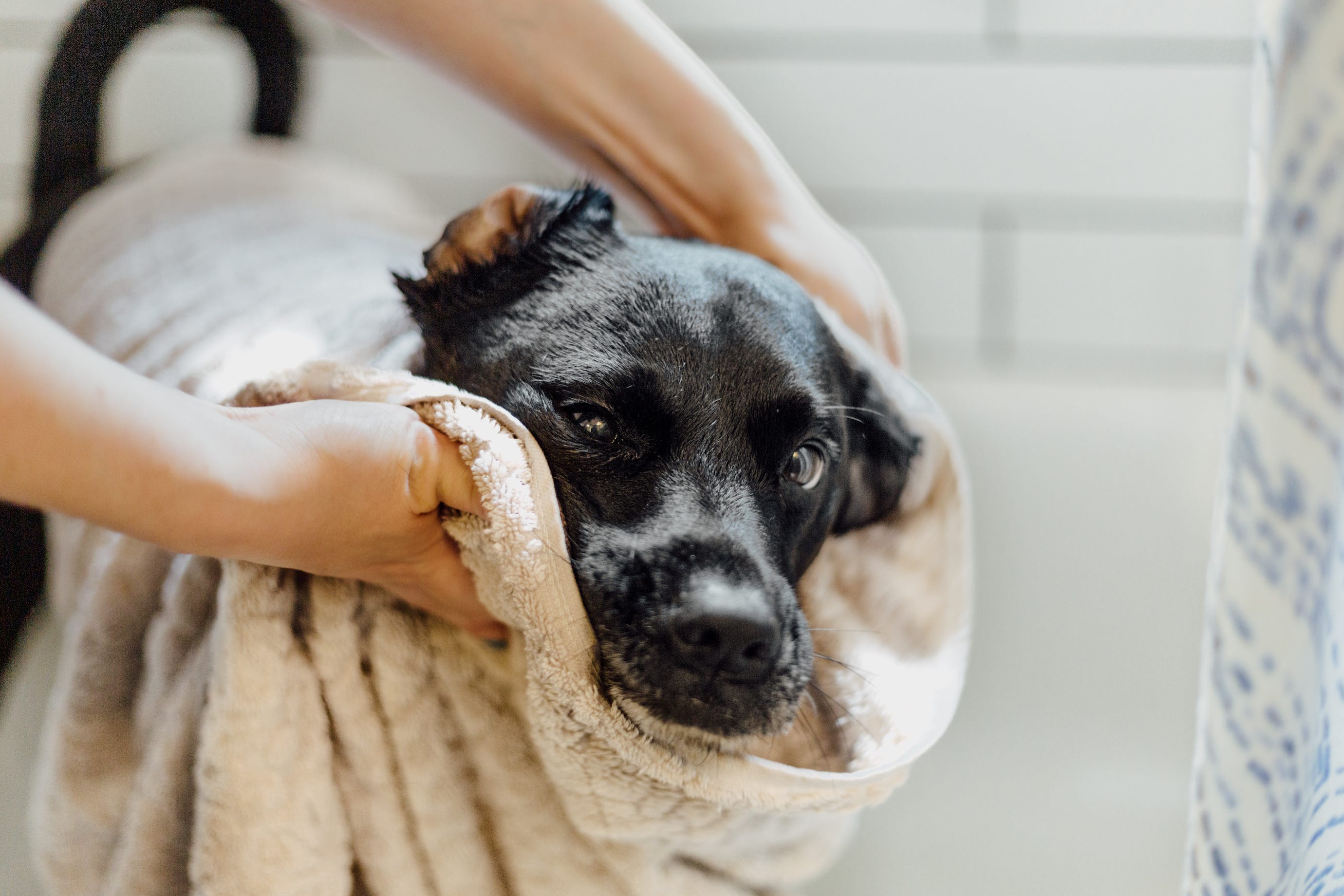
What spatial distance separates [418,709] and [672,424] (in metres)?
0.22

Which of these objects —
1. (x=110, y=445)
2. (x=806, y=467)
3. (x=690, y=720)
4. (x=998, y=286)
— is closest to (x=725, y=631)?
(x=690, y=720)

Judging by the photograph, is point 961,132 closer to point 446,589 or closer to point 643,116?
point 643,116

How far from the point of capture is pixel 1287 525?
39 centimetres

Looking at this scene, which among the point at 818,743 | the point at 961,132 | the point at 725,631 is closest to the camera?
the point at 725,631

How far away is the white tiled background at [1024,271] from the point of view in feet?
3.45

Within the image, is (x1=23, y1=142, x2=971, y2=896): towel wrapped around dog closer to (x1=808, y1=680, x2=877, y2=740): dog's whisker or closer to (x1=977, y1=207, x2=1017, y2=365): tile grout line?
(x1=808, y1=680, x2=877, y2=740): dog's whisker

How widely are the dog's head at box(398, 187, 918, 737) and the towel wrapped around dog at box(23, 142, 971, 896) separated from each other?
0.08ft

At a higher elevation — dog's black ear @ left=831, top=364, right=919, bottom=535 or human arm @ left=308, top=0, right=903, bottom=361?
human arm @ left=308, top=0, right=903, bottom=361

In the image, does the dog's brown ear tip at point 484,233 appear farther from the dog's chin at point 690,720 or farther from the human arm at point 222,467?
the dog's chin at point 690,720

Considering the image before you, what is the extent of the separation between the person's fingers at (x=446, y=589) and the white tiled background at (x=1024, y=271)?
0.71 meters

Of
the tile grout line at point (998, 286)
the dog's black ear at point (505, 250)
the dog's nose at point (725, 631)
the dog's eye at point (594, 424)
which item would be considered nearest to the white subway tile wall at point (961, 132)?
the tile grout line at point (998, 286)

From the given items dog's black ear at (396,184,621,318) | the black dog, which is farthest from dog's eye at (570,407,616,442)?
dog's black ear at (396,184,621,318)

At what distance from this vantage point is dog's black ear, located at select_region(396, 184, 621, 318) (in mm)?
607

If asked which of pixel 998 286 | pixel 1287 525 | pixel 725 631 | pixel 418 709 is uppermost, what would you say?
pixel 998 286
